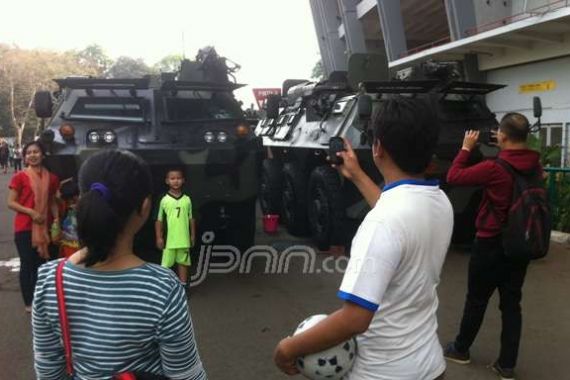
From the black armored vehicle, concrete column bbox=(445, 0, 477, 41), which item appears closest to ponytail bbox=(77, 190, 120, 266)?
the black armored vehicle

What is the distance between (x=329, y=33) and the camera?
28.6 metres

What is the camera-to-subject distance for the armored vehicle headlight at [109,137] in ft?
20.5

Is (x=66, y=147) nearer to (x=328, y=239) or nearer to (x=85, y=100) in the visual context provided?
(x=85, y=100)

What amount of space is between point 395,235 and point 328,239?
590 cm

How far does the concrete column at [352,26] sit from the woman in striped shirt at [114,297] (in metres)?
24.2

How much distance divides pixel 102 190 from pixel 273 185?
827 cm

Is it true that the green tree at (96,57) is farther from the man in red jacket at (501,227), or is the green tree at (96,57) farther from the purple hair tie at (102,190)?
the purple hair tie at (102,190)

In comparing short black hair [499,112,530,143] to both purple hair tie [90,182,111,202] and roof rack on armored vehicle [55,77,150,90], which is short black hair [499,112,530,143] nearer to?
purple hair tie [90,182,111,202]

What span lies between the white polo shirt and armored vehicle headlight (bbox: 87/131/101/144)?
189 inches

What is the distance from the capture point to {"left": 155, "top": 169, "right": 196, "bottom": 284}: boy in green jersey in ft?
18.5

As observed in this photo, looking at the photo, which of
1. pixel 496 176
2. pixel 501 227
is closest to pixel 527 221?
pixel 501 227

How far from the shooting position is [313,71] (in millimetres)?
66750

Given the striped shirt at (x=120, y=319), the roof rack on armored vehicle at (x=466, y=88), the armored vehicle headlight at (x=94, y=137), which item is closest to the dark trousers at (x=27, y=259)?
the armored vehicle headlight at (x=94, y=137)

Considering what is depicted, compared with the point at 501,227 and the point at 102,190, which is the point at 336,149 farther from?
the point at 501,227
